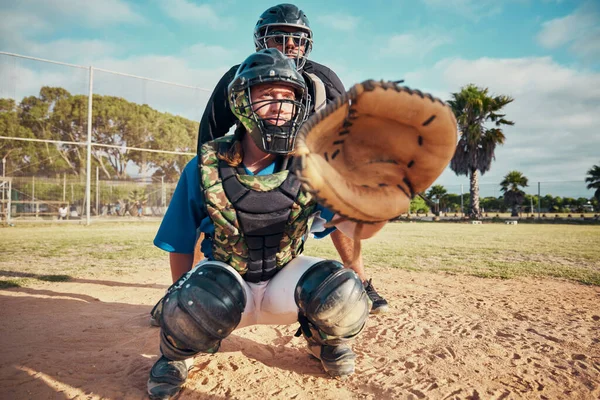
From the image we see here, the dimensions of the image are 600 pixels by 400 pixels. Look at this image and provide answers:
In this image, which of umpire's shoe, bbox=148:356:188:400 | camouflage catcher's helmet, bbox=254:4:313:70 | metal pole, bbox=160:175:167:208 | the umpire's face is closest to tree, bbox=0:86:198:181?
metal pole, bbox=160:175:167:208

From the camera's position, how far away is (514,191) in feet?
97.0

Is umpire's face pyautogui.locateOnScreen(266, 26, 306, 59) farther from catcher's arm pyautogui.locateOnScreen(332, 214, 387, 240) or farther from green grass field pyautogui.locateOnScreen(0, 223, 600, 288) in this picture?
green grass field pyautogui.locateOnScreen(0, 223, 600, 288)

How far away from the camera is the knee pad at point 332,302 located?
185cm

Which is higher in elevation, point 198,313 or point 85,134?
point 85,134

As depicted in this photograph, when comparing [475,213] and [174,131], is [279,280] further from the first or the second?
[475,213]

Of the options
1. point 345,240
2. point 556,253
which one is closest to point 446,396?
point 345,240

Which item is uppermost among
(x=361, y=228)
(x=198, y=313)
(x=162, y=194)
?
(x=162, y=194)

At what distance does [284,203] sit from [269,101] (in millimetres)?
547

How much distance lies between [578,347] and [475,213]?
24.4 metres

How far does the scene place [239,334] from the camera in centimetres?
278

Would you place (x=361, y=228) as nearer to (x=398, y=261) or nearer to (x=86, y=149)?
(x=398, y=261)

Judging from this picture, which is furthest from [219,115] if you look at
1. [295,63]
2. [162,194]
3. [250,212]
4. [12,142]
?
[162,194]

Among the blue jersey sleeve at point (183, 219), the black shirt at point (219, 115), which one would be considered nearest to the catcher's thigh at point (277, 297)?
the blue jersey sleeve at point (183, 219)

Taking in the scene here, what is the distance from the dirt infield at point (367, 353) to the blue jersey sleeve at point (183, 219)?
0.74 m
